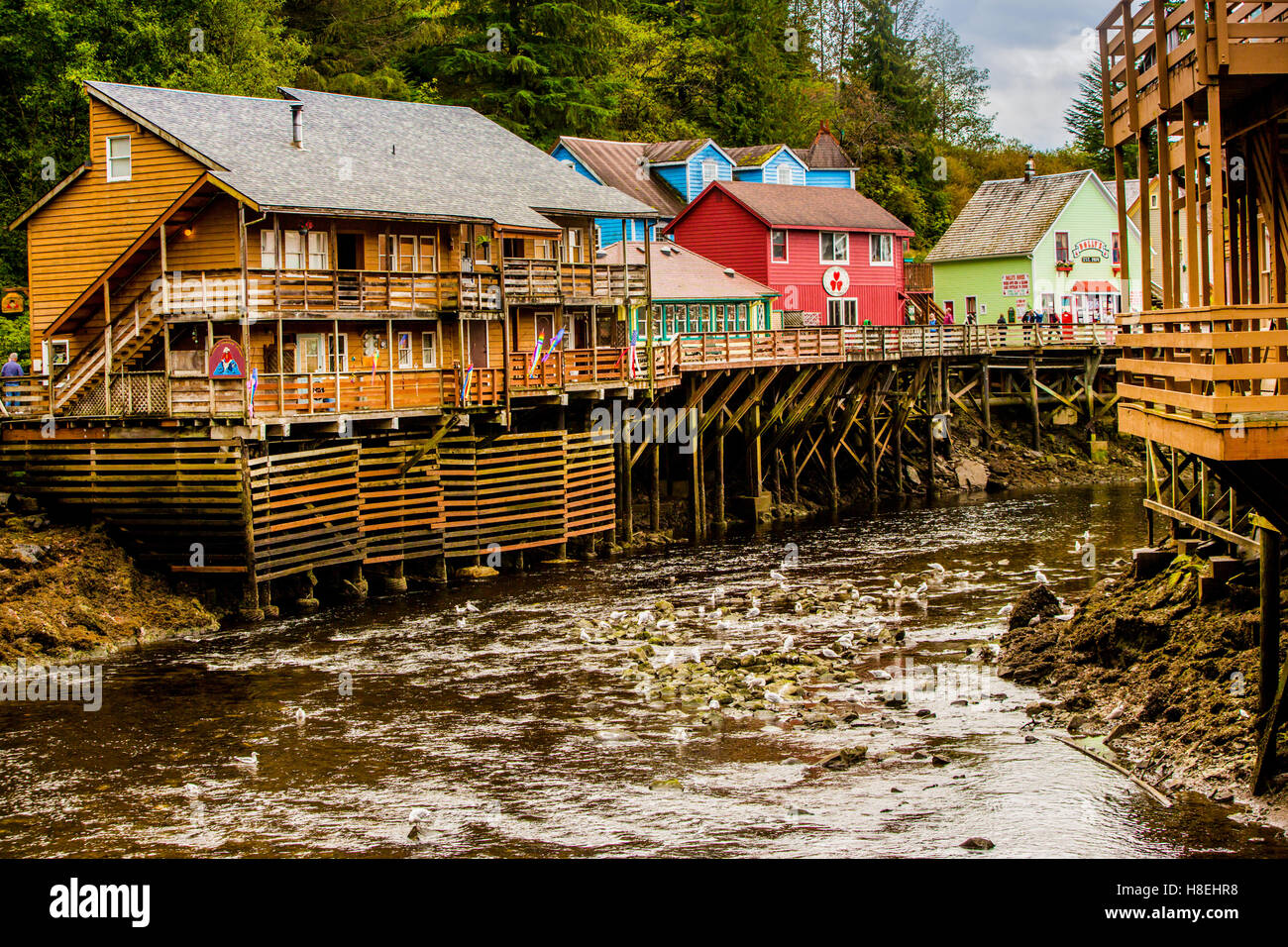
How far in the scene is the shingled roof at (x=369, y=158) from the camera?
30.1 meters

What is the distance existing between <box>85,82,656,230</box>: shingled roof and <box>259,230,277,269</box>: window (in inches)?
54.0

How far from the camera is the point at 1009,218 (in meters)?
62.9

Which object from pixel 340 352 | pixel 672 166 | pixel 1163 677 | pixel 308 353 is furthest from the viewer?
pixel 672 166

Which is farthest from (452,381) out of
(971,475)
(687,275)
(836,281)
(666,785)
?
(836,281)

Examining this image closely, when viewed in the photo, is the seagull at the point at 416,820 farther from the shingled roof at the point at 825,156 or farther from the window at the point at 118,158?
the shingled roof at the point at 825,156

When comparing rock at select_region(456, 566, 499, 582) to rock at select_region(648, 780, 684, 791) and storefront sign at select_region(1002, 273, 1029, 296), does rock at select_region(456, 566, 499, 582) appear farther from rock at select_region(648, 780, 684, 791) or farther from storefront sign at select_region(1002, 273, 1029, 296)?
storefront sign at select_region(1002, 273, 1029, 296)

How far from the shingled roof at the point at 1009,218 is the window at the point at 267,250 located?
1516 inches

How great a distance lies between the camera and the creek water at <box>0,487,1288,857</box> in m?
14.0

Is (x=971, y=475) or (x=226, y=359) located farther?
(x=971, y=475)

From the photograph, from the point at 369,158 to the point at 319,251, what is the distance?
356cm

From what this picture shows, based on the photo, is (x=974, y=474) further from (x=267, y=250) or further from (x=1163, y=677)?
(x=1163, y=677)

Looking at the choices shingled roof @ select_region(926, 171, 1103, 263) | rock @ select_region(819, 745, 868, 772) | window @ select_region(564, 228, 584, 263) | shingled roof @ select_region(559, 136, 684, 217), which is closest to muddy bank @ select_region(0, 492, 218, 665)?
rock @ select_region(819, 745, 868, 772)
